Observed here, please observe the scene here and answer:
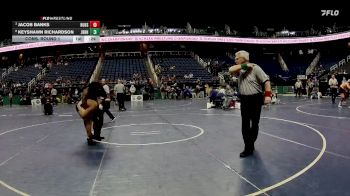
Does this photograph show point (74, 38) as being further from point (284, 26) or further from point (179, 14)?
point (284, 26)

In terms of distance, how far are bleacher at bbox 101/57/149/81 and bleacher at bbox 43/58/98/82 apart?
151cm

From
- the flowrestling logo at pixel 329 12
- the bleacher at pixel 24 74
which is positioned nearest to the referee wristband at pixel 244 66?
the bleacher at pixel 24 74

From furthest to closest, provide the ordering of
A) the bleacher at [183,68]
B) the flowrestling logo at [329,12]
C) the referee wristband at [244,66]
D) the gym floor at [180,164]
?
the flowrestling logo at [329,12] → the bleacher at [183,68] → the referee wristband at [244,66] → the gym floor at [180,164]

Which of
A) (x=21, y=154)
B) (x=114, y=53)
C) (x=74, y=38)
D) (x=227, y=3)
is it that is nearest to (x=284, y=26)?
(x=227, y=3)

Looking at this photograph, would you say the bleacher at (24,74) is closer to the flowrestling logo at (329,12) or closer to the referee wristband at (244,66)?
the flowrestling logo at (329,12)

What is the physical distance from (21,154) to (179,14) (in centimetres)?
3844

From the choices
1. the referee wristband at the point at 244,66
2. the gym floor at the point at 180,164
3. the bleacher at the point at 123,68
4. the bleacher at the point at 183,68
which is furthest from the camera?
the bleacher at the point at 183,68

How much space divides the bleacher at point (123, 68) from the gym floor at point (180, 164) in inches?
982

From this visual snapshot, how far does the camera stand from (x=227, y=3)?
125 ft

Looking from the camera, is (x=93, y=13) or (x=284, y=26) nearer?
(x=93, y=13)

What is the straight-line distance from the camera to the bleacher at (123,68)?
3325cm
